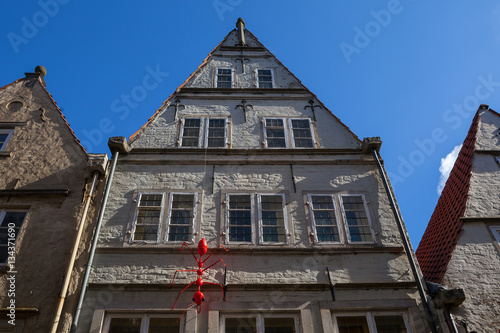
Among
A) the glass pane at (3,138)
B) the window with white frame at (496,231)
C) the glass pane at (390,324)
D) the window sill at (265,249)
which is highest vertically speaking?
the glass pane at (3,138)

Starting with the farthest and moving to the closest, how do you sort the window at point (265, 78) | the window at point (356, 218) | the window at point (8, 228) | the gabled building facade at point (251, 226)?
the window at point (265, 78) → the window at point (356, 218) → the window at point (8, 228) → the gabled building facade at point (251, 226)

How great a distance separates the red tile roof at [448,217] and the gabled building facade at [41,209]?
849 cm

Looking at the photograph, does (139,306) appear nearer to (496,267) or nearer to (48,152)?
(48,152)

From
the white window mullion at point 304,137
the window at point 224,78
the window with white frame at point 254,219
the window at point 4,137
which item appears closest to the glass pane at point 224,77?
the window at point 224,78

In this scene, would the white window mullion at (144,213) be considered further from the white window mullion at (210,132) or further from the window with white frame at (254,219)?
the white window mullion at (210,132)

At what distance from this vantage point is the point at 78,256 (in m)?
8.88

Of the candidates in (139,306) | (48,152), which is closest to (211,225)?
(139,306)

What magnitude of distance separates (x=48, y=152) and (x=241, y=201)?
18.8 feet

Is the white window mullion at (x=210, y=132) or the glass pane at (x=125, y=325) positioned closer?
the glass pane at (x=125, y=325)

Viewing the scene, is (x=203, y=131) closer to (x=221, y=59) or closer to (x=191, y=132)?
(x=191, y=132)

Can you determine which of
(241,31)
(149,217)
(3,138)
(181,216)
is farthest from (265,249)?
(241,31)

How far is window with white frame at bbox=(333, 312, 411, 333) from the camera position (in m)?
8.01

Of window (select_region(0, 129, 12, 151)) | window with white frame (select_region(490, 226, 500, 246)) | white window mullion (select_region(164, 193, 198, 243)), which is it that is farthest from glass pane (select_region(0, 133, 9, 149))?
window with white frame (select_region(490, 226, 500, 246))

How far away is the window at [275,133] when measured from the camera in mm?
11711
